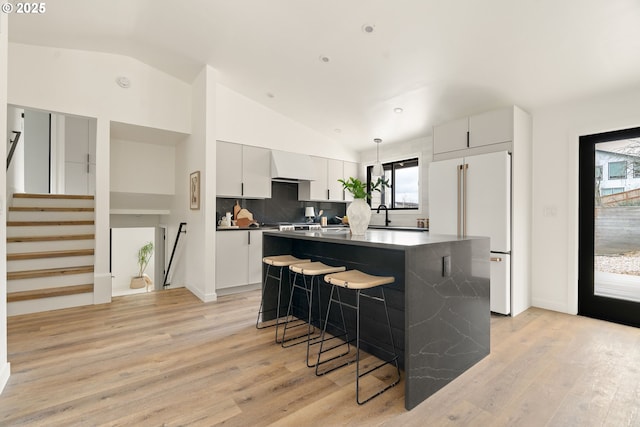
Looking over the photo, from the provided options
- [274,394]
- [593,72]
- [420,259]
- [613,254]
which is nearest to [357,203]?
[420,259]

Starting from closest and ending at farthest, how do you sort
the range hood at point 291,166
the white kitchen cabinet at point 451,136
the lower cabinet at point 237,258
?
the white kitchen cabinet at point 451,136, the lower cabinet at point 237,258, the range hood at point 291,166

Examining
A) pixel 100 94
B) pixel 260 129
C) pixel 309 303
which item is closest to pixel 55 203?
pixel 100 94

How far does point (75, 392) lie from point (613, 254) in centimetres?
476

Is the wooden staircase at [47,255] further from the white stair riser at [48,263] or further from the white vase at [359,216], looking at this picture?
the white vase at [359,216]

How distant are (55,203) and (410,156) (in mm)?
5453

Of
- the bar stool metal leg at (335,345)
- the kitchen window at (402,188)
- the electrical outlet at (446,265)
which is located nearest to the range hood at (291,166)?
the kitchen window at (402,188)

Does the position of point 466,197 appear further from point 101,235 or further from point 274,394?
point 101,235

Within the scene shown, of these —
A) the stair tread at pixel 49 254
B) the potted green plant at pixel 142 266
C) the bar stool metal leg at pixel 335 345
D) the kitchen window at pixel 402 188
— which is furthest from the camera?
the potted green plant at pixel 142 266

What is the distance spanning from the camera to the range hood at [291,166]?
15.8ft

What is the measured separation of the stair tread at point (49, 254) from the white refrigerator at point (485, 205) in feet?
14.8

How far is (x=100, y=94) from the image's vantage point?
3.92 m

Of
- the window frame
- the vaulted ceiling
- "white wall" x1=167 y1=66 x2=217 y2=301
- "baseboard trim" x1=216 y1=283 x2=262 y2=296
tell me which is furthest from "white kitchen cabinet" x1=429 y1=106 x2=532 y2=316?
"white wall" x1=167 y1=66 x2=217 y2=301

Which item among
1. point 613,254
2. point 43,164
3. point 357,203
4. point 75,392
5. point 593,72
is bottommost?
point 75,392

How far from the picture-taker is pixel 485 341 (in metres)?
2.43
